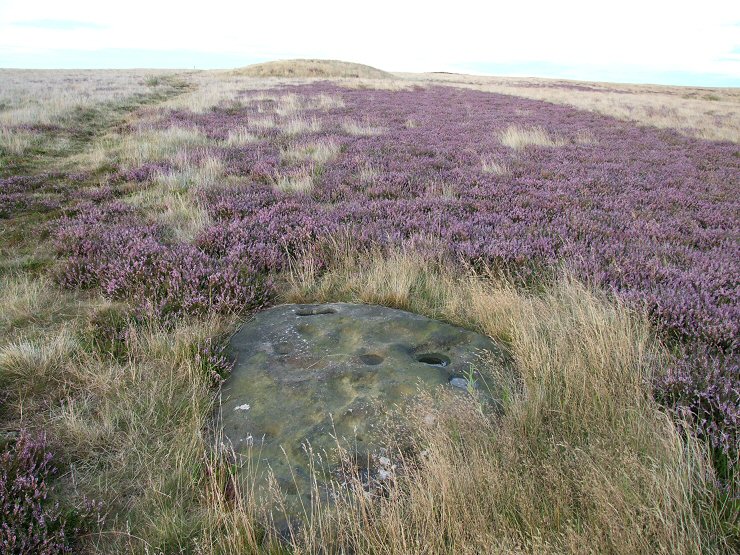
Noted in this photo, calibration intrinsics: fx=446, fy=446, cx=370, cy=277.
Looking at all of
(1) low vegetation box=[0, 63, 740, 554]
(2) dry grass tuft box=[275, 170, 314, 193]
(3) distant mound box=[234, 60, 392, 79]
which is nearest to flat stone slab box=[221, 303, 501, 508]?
(1) low vegetation box=[0, 63, 740, 554]

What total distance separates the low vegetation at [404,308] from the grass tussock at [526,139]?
348 cm

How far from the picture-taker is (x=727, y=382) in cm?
266

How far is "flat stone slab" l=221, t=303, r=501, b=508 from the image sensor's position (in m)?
2.70

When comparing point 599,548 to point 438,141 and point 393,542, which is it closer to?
point 393,542

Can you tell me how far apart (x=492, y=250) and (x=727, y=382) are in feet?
9.60

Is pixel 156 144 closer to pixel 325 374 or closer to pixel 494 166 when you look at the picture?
pixel 494 166

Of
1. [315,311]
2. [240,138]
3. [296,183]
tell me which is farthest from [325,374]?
[240,138]

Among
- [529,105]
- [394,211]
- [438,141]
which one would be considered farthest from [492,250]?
[529,105]

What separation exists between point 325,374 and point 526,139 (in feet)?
42.8

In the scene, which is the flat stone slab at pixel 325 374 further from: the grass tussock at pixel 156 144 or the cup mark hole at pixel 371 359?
the grass tussock at pixel 156 144

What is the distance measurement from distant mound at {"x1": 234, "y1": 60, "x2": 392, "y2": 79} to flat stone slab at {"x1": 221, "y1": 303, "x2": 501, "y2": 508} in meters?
54.8

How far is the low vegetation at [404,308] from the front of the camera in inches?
80.1

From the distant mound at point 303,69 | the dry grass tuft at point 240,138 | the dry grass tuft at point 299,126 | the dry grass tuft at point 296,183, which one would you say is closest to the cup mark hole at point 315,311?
the dry grass tuft at point 296,183

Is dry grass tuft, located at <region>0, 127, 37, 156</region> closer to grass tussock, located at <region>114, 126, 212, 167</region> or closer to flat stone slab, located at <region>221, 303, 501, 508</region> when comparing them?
grass tussock, located at <region>114, 126, 212, 167</region>
